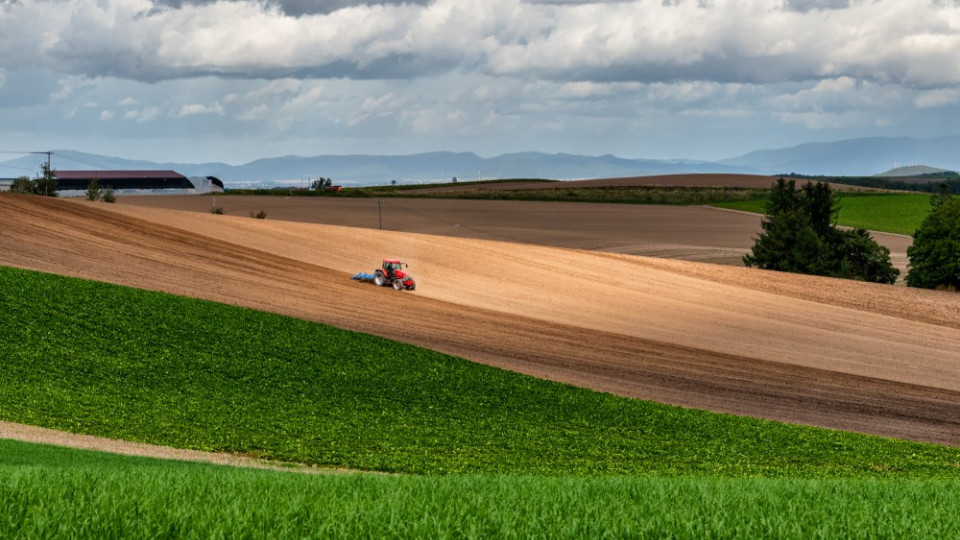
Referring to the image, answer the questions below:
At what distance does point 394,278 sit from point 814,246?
1252 inches

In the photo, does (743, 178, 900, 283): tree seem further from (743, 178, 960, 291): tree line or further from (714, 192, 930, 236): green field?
(714, 192, 930, 236): green field

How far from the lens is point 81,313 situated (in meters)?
32.1

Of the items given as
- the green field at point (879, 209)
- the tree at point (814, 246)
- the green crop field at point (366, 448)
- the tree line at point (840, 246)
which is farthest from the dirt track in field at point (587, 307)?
the green field at point (879, 209)

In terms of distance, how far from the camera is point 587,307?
47031 mm

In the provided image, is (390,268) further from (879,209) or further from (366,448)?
(879,209)

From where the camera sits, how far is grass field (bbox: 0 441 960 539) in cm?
868

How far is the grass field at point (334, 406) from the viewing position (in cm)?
2192

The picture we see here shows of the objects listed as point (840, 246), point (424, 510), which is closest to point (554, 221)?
point (840, 246)

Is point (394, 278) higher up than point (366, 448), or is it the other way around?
point (394, 278)

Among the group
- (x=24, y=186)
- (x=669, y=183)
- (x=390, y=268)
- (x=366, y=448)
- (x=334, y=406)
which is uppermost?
(x=669, y=183)

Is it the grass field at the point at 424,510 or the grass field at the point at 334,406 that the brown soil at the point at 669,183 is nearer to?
the grass field at the point at 334,406

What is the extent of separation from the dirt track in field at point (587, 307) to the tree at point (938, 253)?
468 cm

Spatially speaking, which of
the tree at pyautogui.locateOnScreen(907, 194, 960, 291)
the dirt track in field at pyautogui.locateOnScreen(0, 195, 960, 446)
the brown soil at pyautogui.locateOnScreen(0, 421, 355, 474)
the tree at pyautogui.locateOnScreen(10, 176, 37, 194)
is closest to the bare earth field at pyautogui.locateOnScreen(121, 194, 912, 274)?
the tree at pyautogui.locateOnScreen(907, 194, 960, 291)

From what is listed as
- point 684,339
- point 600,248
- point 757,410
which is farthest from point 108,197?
point 757,410
